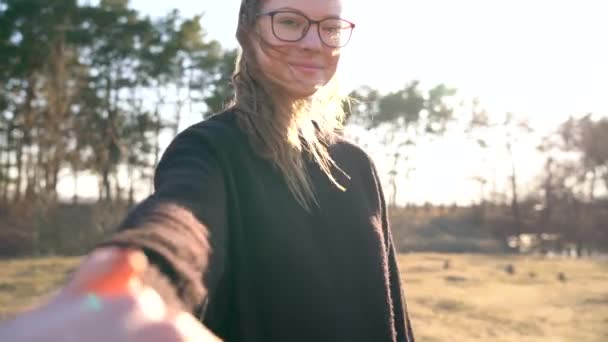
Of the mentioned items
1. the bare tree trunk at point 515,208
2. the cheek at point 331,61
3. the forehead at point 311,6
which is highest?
the forehead at point 311,6

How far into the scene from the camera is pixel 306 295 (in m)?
1.16

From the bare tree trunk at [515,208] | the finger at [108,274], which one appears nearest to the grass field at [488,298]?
the finger at [108,274]

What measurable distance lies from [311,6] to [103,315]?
3.05ft

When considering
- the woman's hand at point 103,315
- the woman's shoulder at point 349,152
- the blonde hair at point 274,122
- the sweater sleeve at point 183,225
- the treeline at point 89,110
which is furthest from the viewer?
the treeline at point 89,110

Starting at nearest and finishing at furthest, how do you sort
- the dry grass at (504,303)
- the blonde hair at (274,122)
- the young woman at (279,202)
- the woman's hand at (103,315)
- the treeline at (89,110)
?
the woman's hand at (103,315), the young woman at (279,202), the blonde hair at (274,122), the dry grass at (504,303), the treeline at (89,110)

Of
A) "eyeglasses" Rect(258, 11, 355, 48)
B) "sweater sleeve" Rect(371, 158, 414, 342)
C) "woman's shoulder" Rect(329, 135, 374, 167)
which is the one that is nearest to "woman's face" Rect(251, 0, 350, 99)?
"eyeglasses" Rect(258, 11, 355, 48)

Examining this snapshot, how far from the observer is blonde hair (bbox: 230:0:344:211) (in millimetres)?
1215

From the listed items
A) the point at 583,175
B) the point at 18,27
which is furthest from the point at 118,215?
the point at 583,175

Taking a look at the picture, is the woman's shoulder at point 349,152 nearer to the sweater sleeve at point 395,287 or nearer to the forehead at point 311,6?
the sweater sleeve at point 395,287

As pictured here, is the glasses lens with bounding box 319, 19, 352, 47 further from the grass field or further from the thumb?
the grass field

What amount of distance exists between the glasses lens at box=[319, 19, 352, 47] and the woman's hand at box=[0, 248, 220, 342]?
2.89 ft

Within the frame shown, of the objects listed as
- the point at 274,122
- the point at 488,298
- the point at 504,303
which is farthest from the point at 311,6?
the point at 488,298

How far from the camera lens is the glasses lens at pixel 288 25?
1235mm

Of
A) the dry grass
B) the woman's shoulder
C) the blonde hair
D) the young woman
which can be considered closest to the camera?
the young woman
